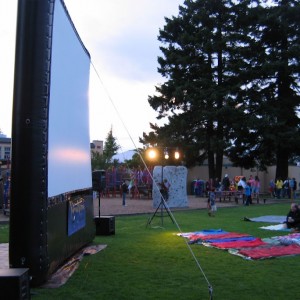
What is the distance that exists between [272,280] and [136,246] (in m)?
4.22

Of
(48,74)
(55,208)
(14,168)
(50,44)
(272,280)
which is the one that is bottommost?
(272,280)

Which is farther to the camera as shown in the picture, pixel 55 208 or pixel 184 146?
pixel 184 146

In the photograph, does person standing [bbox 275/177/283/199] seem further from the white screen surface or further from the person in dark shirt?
the white screen surface

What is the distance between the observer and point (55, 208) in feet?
23.9

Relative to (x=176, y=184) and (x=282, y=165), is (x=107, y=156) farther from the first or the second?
(x=176, y=184)

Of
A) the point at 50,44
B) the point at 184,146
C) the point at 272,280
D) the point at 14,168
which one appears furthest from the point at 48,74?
the point at 184,146

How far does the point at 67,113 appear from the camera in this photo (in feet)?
27.2

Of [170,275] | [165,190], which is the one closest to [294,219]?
[170,275]

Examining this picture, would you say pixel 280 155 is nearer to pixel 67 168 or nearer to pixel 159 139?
pixel 159 139

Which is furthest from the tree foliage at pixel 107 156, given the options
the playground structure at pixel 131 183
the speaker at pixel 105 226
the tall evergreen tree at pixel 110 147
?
the speaker at pixel 105 226

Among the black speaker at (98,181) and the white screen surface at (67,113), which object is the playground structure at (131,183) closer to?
the black speaker at (98,181)

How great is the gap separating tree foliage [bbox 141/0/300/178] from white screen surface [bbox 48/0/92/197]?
28179 mm

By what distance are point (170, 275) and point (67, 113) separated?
3318 millimetres

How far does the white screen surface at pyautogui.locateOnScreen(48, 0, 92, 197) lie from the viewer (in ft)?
23.7
